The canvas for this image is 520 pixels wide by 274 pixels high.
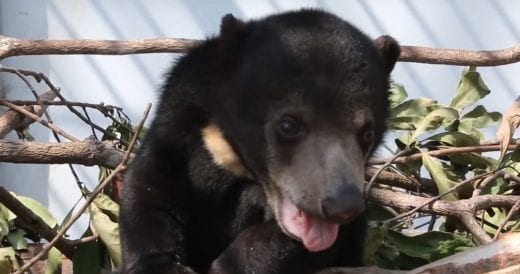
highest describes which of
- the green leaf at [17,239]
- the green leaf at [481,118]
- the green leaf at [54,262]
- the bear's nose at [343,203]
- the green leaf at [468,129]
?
the bear's nose at [343,203]

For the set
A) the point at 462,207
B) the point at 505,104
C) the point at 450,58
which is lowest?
the point at 505,104

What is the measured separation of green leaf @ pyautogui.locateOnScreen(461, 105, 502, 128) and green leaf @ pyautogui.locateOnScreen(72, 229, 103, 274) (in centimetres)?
143

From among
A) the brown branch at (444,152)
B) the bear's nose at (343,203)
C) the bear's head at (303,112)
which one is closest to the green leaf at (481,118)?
the brown branch at (444,152)

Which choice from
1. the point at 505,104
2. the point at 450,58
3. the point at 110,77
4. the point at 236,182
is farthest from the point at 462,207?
the point at 110,77

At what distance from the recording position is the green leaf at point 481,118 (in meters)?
4.23

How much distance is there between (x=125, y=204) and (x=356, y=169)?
2.23 feet

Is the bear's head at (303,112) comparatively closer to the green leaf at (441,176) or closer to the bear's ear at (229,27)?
the bear's ear at (229,27)

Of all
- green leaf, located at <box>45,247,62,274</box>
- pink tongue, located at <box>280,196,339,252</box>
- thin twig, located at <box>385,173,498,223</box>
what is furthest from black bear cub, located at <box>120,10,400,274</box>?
green leaf, located at <box>45,247,62,274</box>

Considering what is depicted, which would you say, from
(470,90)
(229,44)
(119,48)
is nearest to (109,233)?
(119,48)

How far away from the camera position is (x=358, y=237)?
316cm

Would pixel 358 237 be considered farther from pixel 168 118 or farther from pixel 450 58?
pixel 450 58

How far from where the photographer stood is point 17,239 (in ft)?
12.3

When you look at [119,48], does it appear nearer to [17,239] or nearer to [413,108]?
[17,239]

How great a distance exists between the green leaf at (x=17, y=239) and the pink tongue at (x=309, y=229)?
124 cm
